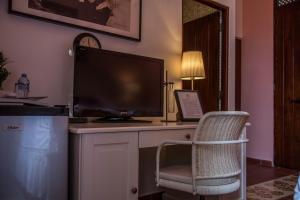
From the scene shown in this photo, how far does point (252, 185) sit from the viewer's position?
10.2 feet

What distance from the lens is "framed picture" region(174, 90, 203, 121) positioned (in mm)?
2453

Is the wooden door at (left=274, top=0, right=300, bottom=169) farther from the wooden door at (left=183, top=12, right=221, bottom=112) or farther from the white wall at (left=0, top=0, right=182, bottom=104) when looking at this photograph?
the white wall at (left=0, top=0, right=182, bottom=104)

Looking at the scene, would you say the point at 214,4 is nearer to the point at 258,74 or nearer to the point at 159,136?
the point at 258,74

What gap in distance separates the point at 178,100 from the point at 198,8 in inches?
74.8

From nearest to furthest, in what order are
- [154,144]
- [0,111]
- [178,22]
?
[0,111] → [154,144] → [178,22]

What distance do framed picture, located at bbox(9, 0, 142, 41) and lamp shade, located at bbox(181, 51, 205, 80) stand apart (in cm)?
55

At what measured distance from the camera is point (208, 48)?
11.8ft

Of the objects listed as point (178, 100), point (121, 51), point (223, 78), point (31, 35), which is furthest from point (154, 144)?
point (223, 78)

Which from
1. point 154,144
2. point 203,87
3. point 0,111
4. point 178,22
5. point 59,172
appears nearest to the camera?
point 0,111

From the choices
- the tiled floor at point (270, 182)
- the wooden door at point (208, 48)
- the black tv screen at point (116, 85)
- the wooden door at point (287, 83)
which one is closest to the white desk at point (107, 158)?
the black tv screen at point (116, 85)

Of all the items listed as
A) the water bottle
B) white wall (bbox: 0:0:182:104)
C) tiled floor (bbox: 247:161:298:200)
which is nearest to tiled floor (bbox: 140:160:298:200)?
tiled floor (bbox: 247:161:298:200)

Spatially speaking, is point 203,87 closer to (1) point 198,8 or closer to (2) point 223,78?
(2) point 223,78

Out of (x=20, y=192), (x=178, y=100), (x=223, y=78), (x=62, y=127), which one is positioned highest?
(x=223, y=78)

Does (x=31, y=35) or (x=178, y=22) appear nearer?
(x=31, y=35)
